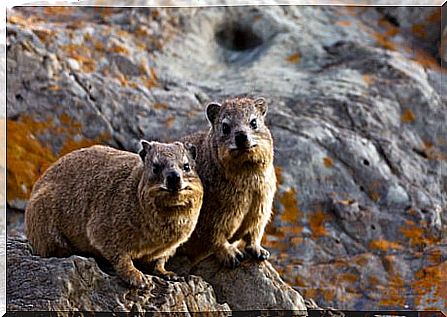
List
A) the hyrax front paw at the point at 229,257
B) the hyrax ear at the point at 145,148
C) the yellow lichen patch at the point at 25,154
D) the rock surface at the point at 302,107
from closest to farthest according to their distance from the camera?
the hyrax ear at the point at 145,148
the hyrax front paw at the point at 229,257
the rock surface at the point at 302,107
the yellow lichen patch at the point at 25,154

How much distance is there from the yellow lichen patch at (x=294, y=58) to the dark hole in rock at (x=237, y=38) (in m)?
0.27

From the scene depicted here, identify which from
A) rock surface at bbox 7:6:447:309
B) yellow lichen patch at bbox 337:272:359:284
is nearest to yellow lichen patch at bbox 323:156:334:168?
rock surface at bbox 7:6:447:309

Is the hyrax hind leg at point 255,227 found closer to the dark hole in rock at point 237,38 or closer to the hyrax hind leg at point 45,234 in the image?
the hyrax hind leg at point 45,234

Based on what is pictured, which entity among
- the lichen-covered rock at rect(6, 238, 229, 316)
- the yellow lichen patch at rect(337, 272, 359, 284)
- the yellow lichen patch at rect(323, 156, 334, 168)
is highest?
the yellow lichen patch at rect(323, 156, 334, 168)

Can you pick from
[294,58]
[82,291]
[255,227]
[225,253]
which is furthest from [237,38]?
[82,291]

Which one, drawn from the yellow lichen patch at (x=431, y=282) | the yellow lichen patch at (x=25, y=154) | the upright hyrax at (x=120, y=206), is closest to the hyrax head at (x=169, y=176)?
the upright hyrax at (x=120, y=206)

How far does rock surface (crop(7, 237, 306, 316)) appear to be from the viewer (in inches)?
159

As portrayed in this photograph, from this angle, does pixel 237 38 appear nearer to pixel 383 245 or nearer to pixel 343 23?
pixel 343 23

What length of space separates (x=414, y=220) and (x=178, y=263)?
2.49m

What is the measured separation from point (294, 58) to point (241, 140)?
3.22m

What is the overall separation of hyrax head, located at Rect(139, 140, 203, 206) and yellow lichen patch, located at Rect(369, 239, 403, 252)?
2.57m

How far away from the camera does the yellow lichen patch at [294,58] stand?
719cm

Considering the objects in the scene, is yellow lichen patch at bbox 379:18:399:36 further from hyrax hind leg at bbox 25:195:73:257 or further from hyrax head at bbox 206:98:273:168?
hyrax hind leg at bbox 25:195:73:257

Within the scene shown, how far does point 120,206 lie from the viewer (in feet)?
13.6
